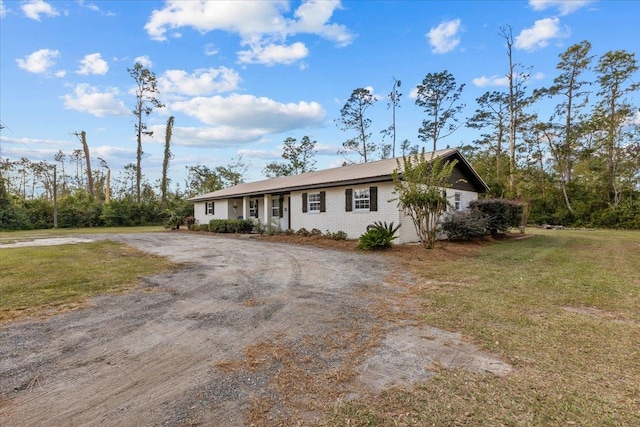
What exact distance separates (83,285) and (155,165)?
3412cm

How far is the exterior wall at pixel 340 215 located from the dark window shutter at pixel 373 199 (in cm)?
Result: 13

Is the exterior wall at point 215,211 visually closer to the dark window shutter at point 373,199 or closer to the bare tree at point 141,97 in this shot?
the bare tree at point 141,97

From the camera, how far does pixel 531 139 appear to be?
27.3 meters

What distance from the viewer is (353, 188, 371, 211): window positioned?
42.3 feet

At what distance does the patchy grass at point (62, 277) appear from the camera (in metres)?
4.65

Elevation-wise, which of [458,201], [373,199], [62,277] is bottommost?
[62,277]

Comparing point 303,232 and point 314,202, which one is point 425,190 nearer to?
point 314,202

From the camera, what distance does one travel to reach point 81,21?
465 inches

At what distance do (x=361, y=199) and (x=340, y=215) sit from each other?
4.14 feet

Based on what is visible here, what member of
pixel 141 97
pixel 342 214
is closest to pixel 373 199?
pixel 342 214

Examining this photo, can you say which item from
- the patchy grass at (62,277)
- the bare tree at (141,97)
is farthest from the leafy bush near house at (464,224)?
the bare tree at (141,97)

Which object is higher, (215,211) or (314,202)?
(314,202)

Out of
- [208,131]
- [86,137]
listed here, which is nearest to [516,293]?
[208,131]

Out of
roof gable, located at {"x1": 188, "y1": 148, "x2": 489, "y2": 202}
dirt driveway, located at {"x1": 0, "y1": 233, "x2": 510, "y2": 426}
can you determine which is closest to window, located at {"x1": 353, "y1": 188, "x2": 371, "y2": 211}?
roof gable, located at {"x1": 188, "y1": 148, "x2": 489, "y2": 202}
